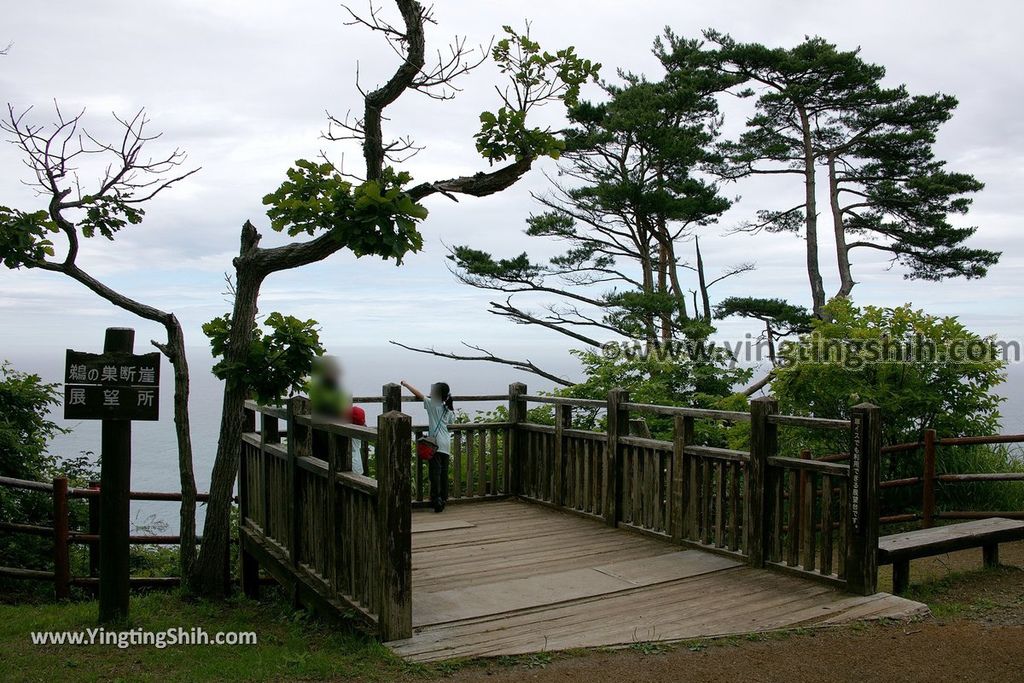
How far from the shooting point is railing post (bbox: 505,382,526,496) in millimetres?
9695

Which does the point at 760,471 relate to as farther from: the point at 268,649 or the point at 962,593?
the point at 268,649

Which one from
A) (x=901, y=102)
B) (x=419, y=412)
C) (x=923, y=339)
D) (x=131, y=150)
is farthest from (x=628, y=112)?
Result: (x=131, y=150)

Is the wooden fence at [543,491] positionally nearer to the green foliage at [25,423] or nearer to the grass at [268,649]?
the grass at [268,649]

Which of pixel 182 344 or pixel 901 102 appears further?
pixel 901 102

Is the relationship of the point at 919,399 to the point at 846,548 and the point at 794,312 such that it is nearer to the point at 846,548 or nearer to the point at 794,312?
the point at 846,548

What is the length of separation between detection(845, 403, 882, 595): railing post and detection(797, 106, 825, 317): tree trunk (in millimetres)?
14558

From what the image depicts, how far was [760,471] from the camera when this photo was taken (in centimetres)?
656

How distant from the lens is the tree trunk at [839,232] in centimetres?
1997

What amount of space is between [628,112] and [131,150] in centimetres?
1276

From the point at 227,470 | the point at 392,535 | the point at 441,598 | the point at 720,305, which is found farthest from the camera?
the point at 720,305

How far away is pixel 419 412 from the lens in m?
9.46

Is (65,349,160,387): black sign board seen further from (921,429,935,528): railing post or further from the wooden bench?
(921,429,935,528): railing post

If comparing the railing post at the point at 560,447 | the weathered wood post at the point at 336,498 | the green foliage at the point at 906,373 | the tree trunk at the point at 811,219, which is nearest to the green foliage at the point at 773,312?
the tree trunk at the point at 811,219

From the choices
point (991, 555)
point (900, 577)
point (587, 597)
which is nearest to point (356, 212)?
point (587, 597)
